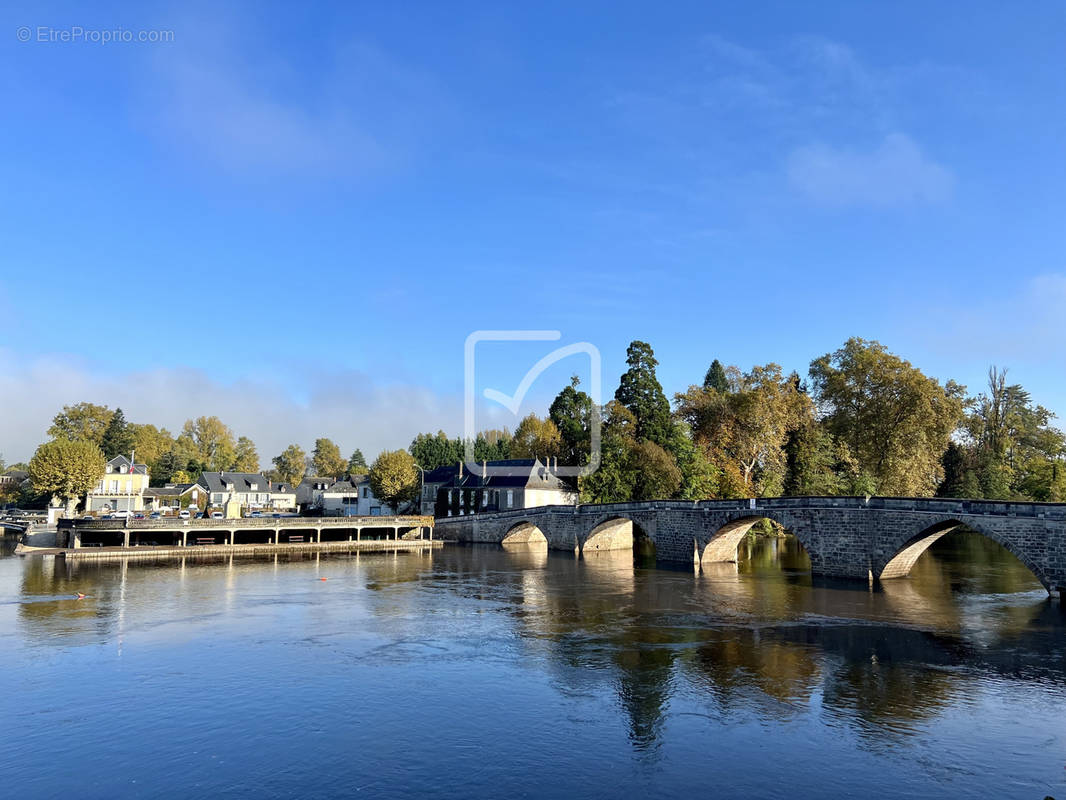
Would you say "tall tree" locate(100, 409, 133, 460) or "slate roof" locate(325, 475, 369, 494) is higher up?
"tall tree" locate(100, 409, 133, 460)

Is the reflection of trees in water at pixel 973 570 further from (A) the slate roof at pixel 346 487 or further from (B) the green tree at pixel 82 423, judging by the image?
(B) the green tree at pixel 82 423

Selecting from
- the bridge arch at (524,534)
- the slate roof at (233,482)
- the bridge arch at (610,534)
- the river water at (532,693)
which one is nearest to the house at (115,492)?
the slate roof at (233,482)

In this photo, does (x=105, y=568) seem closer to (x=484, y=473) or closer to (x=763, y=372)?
(x=484, y=473)

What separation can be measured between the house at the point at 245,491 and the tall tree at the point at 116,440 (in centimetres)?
1405

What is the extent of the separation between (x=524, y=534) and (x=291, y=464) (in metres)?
99.0

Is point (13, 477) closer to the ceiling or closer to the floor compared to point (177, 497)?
closer to the ceiling

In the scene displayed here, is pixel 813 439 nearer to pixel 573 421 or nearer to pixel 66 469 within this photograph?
pixel 573 421

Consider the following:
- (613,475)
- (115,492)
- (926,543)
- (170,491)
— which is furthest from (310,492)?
(926,543)

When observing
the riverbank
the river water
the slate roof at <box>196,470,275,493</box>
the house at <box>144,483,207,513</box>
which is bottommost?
the river water

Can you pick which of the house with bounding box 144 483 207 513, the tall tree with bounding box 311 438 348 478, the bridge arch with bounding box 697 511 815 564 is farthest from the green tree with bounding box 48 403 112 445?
the bridge arch with bounding box 697 511 815 564

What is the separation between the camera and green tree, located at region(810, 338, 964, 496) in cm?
7344

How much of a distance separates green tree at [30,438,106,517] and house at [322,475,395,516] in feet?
110

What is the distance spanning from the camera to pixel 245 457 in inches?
5965

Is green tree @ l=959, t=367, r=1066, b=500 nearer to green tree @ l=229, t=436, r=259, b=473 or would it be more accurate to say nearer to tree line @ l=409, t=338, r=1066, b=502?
tree line @ l=409, t=338, r=1066, b=502
